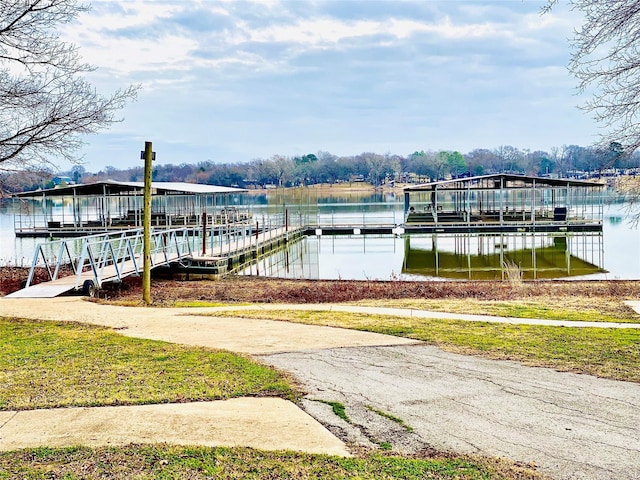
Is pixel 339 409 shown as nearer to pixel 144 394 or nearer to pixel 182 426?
pixel 182 426

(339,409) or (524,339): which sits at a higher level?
(339,409)

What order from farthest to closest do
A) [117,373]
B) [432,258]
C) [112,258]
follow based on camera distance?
[432,258] → [112,258] → [117,373]

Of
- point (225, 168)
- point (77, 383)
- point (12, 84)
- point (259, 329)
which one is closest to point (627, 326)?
point (259, 329)

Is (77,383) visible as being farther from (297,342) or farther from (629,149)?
(629,149)

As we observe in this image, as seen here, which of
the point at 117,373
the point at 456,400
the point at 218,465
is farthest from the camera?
the point at 117,373

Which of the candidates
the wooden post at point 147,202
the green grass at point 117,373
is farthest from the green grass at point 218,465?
the wooden post at point 147,202

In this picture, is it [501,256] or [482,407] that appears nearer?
[482,407]

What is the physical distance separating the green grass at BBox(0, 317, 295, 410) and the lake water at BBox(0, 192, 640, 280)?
15893 millimetres

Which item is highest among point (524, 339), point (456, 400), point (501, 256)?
point (456, 400)

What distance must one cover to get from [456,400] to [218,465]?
2721 millimetres

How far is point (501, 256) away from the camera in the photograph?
30891mm

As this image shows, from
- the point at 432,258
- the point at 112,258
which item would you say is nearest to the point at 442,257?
the point at 432,258

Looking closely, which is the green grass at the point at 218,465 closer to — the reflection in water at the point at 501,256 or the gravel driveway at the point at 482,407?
the gravel driveway at the point at 482,407

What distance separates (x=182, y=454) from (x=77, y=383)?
265 centimetres
